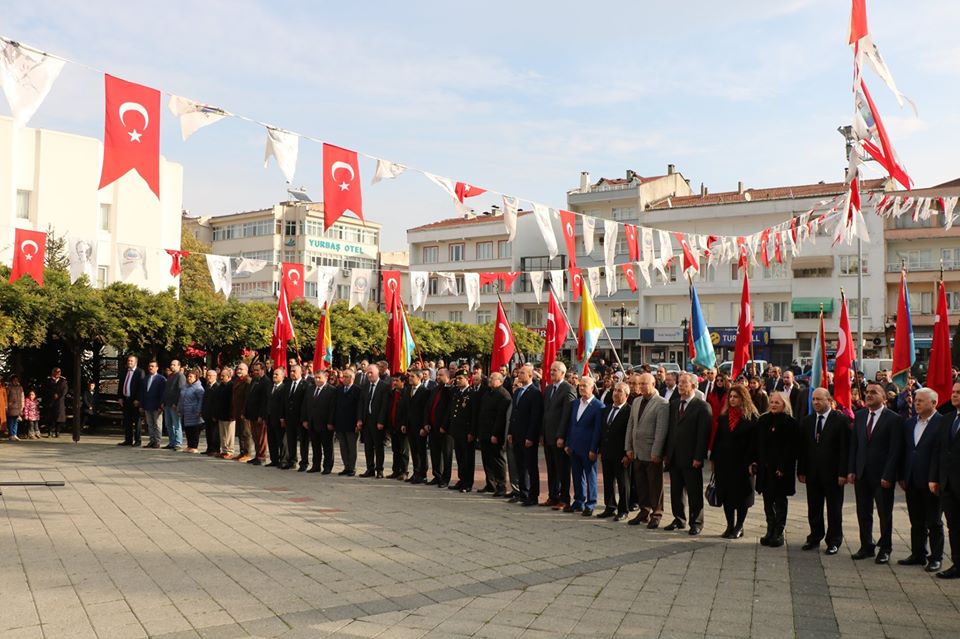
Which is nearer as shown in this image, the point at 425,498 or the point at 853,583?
the point at 853,583

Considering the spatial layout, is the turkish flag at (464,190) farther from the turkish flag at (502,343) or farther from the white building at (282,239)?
the white building at (282,239)

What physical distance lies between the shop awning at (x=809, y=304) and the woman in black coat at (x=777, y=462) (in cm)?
4795

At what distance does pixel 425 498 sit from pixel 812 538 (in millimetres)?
5243

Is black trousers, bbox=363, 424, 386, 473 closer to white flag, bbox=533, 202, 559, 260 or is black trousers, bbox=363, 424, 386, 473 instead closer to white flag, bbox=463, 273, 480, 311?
white flag, bbox=533, 202, 559, 260

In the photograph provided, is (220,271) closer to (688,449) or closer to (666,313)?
(688,449)

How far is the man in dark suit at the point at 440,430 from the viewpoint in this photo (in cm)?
1376

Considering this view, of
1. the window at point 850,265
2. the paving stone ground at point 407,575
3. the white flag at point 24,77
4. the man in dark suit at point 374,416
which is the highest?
the window at point 850,265

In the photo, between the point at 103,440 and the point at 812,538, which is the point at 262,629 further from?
the point at 103,440

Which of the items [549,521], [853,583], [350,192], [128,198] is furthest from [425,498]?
[128,198]

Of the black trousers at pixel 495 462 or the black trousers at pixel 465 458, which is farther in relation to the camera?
the black trousers at pixel 465 458

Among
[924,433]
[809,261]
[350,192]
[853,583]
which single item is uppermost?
[809,261]

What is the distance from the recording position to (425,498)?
12336 millimetres

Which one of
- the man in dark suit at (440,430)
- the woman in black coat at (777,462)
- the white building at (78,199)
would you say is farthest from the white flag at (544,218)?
the white building at (78,199)

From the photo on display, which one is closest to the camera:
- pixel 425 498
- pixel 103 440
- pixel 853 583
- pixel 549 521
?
pixel 853 583
